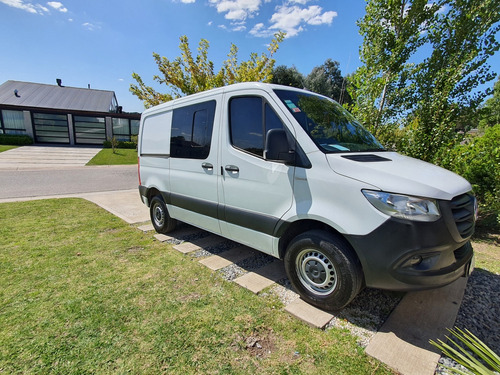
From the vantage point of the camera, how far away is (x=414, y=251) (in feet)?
6.46

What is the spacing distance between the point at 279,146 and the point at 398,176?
1045 mm

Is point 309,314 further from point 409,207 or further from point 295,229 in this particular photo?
point 409,207

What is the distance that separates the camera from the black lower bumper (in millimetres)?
1964

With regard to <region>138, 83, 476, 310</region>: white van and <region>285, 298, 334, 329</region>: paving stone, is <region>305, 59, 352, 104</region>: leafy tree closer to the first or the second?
<region>138, 83, 476, 310</region>: white van

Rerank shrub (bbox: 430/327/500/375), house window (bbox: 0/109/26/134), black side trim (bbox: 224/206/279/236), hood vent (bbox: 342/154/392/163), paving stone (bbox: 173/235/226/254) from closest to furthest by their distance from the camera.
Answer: shrub (bbox: 430/327/500/375), hood vent (bbox: 342/154/392/163), black side trim (bbox: 224/206/279/236), paving stone (bbox: 173/235/226/254), house window (bbox: 0/109/26/134)

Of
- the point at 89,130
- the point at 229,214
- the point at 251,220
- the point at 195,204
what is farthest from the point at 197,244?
the point at 89,130

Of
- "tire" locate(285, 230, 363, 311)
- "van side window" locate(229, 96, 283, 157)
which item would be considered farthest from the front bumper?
"van side window" locate(229, 96, 283, 157)

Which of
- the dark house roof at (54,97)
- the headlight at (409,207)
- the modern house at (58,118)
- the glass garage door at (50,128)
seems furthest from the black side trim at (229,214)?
the dark house roof at (54,97)

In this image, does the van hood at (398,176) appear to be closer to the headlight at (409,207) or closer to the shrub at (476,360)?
the headlight at (409,207)

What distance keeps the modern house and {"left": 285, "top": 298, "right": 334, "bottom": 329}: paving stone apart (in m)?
27.2

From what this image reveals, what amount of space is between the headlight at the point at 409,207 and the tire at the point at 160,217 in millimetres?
3647

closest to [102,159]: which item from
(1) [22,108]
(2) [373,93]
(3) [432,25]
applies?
(1) [22,108]

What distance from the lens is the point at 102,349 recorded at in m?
2.10

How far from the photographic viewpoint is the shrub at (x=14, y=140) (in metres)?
21.6
